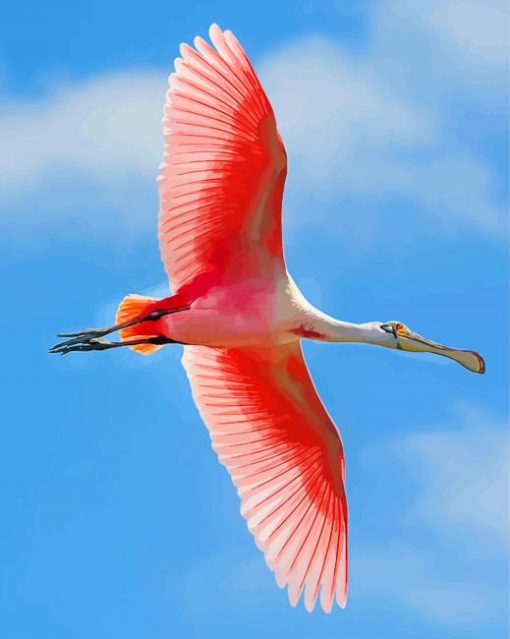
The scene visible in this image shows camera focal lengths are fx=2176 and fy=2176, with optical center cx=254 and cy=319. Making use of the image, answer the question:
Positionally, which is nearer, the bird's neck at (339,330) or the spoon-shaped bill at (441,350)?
the bird's neck at (339,330)

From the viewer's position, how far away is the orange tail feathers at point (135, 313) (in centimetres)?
1669

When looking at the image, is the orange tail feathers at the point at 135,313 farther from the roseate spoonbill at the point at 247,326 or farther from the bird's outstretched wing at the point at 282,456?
the bird's outstretched wing at the point at 282,456

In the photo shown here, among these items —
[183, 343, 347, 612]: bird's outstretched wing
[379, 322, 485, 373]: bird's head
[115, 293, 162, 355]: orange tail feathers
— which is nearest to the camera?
[115, 293, 162, 355]: orange tail feathers

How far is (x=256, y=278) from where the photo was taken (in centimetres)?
1666

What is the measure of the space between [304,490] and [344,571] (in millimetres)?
773

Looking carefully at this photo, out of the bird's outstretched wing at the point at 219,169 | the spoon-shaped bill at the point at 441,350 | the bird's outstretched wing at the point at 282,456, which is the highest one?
the bird's outstretched wing at the point at 219,169

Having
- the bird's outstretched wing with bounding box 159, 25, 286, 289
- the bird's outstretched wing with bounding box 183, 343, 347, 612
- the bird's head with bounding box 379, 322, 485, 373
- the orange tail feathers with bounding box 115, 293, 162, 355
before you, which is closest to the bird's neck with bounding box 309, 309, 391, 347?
the bird's head with bounding box 379, 322, 485, 373

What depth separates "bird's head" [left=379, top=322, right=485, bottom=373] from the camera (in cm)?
1717

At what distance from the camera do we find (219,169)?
16359 millimetres

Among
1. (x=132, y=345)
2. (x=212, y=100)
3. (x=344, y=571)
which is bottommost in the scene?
(x=344, y=571)

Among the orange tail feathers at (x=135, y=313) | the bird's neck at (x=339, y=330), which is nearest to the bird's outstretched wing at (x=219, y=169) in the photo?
the orange tail feathers at (x=135, y=313)

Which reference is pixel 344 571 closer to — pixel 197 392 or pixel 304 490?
pixel 304 490

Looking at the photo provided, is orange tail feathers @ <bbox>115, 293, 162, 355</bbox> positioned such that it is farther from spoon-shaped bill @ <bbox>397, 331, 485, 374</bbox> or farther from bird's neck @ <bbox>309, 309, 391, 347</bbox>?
spoon-shaped bill @ <bbox>397, 331, 485, 374</bbox>

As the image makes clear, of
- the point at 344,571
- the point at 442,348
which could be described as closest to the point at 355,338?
the point at 442,348
